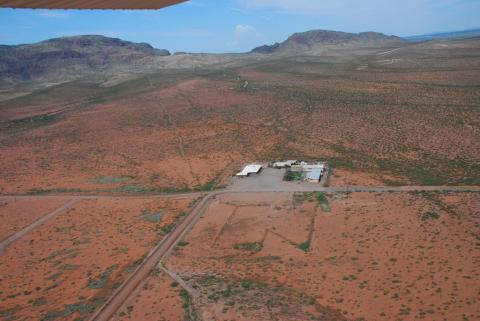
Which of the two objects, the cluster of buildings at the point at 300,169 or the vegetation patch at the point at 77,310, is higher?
the cluster of buildings at the point at 300,169

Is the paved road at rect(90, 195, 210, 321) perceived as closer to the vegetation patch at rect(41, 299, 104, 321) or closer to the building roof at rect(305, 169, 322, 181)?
the vegetation patch at rect(41, 299, 104, 321)

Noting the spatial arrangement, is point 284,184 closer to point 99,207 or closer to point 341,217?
point 341,217

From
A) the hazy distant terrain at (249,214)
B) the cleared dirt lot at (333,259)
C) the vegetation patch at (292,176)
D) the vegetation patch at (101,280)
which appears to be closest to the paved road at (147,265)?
the hazy distant terrain at (249,214)

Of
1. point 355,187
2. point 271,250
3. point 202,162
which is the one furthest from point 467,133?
point 271,250

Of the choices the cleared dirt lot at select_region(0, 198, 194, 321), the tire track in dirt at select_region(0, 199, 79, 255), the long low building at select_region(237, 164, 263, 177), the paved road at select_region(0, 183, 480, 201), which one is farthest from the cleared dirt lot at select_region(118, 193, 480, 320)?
the tire track in dirt at select_region(0, 199, 79, 255)

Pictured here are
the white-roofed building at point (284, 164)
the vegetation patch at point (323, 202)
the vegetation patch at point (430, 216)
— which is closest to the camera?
the vegetation patch at point (430, 216)

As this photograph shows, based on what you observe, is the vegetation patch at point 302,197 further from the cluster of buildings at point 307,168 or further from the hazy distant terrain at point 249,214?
the cluster of buildings at point 307,168
